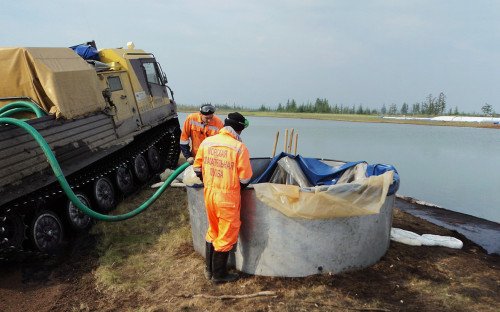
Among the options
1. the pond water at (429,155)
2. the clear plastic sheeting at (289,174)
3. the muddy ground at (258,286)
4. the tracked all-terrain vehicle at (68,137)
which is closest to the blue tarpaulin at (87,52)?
the tracked all-terrain vehicle at (68,137)

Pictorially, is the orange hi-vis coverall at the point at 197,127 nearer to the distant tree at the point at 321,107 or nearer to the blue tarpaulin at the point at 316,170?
the blue tarpaulin at the point at 316,170

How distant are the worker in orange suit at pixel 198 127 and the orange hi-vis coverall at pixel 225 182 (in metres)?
2.21

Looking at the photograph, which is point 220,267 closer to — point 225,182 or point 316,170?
point 225,182

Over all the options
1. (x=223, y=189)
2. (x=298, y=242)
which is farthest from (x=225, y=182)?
(x=298, y=242)

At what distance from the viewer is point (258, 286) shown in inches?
169

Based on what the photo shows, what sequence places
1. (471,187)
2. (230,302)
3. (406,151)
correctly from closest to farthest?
1. (230,302)
2. (471,187)
3. (406,151)

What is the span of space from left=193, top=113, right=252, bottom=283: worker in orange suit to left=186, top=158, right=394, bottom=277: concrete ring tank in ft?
0.78

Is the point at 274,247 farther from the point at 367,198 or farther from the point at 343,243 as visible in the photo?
the point at 367,198

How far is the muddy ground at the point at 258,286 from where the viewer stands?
12.7ft

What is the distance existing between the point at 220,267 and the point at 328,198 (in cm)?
138

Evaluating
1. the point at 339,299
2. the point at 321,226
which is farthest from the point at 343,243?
the point at 339,299

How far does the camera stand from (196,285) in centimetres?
435

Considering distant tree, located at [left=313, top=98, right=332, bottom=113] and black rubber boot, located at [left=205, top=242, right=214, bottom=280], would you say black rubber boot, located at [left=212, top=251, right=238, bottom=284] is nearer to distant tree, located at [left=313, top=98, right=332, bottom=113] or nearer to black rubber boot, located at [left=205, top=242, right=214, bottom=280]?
black rubber boot, located at [left=205, top=242, right=214, bottom=280]

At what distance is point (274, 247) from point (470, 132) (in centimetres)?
1607
